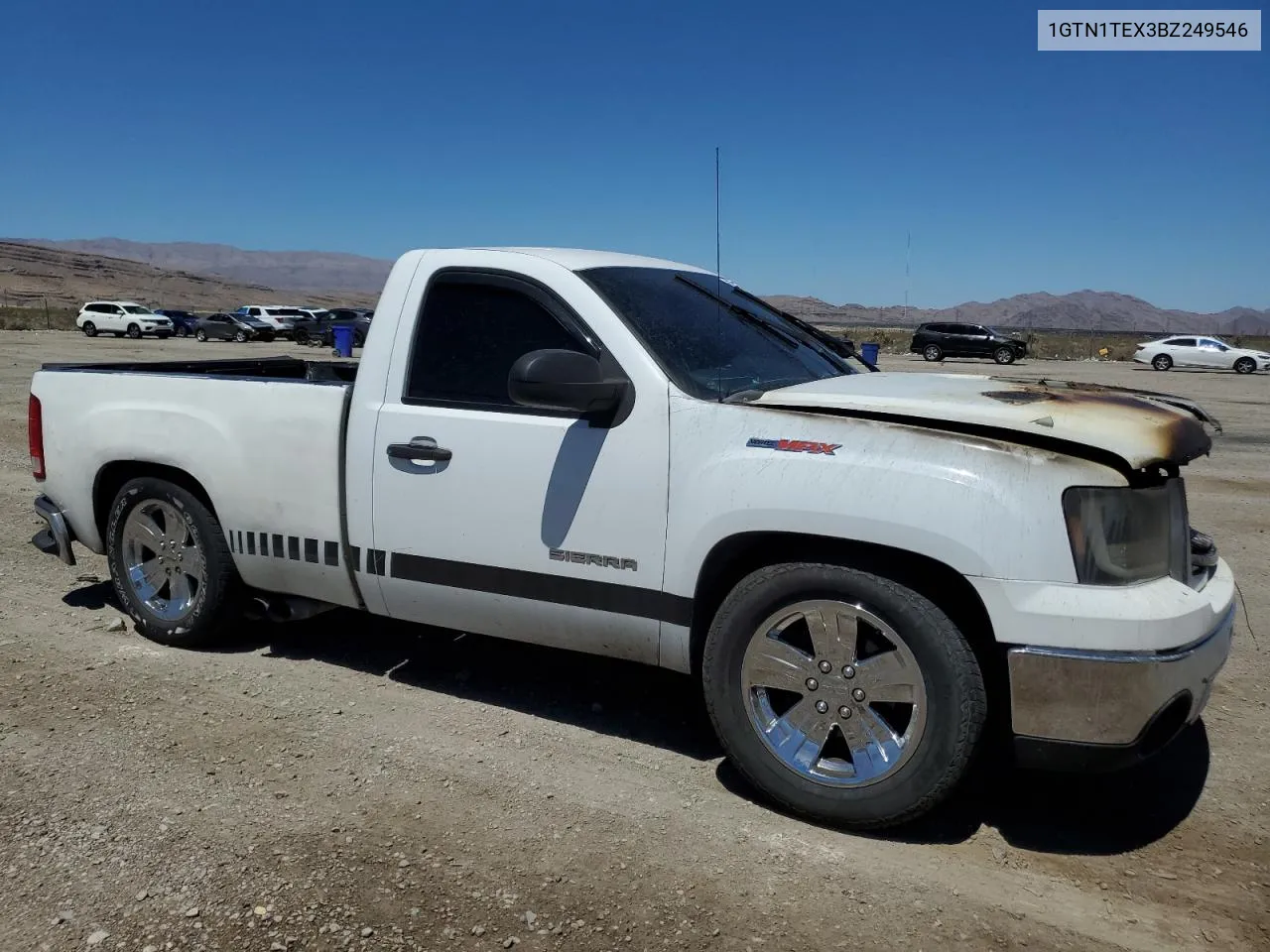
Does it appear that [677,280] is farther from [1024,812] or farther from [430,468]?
[1024,812]

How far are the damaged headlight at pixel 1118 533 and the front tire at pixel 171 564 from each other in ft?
12.0

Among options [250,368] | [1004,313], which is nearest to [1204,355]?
[1004,313]

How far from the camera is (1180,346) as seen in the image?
123 ft

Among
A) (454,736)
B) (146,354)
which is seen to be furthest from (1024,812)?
(146,354)

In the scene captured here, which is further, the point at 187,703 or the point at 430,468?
the point at 187,703

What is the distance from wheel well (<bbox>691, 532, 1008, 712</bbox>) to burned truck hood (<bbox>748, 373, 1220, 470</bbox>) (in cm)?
44

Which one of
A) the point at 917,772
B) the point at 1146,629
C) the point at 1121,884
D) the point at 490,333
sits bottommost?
the point at 1121,884

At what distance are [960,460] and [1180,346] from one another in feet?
→ 129

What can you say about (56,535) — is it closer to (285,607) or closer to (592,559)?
(285,607)

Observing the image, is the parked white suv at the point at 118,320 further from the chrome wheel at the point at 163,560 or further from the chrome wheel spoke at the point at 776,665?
the chrome wheel spoke at the point at 776,665

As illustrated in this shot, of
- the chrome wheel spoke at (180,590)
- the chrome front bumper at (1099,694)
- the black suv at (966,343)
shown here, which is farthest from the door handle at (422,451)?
the black suv at (966,343)

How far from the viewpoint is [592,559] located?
12.4 feet

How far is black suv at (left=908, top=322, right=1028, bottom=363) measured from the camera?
4144 cm

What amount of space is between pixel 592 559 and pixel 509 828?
96cm
